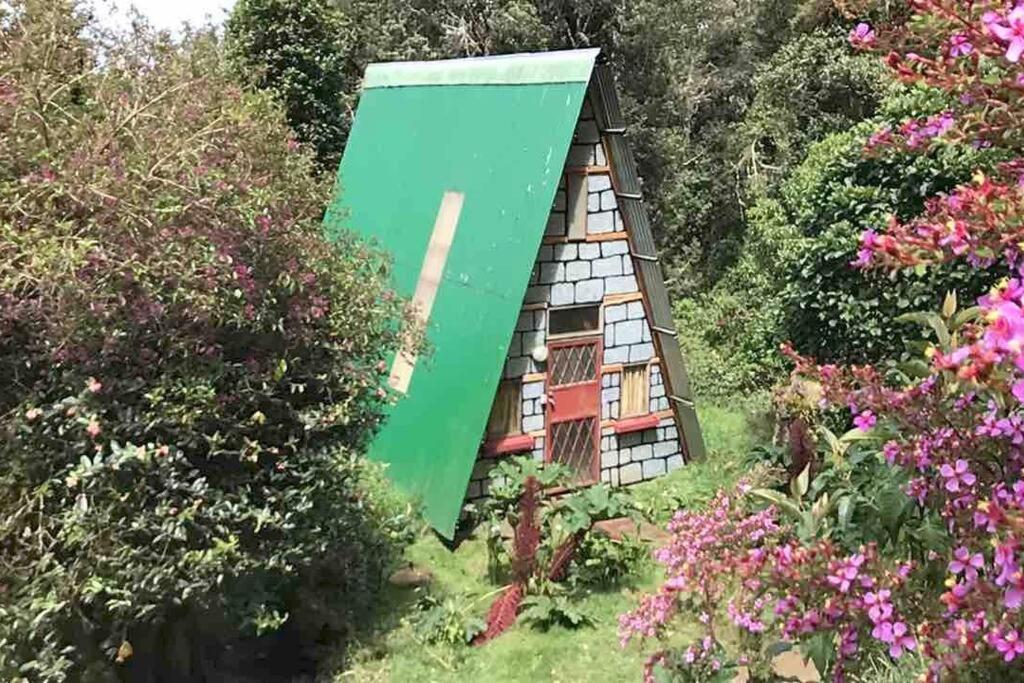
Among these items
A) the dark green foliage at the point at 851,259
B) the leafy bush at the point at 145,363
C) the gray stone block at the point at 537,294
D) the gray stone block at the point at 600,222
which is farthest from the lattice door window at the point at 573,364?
the leafy bush at the point at 145,363

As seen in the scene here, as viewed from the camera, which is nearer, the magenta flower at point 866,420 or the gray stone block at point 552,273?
the magenta flower at point 866,420

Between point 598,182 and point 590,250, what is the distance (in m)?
0.67

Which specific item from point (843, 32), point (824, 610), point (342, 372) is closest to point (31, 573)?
point (342, 372)

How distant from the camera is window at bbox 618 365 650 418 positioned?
Answer: 945cm

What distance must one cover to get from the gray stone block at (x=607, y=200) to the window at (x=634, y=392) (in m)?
1.63

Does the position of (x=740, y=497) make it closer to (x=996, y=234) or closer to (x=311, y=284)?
(x=996, y=234)

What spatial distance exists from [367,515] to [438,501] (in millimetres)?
1902

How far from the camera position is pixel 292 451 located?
18.2 feet

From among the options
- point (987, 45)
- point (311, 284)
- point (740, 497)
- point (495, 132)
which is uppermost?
point (495, 132)

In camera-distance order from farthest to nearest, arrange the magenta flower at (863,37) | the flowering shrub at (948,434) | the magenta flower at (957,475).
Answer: the magenta flower at (863,37) → the magenta flower at (957,475) → the flowering shrub at (948,434)

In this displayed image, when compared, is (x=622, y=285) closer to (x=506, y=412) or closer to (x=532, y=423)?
(x=532, y=423)

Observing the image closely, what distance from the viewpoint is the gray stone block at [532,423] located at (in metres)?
8.89

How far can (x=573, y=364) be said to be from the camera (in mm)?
9141

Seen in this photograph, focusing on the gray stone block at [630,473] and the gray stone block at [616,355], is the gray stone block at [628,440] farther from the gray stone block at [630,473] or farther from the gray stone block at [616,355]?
the gray stone block at [616,355]
